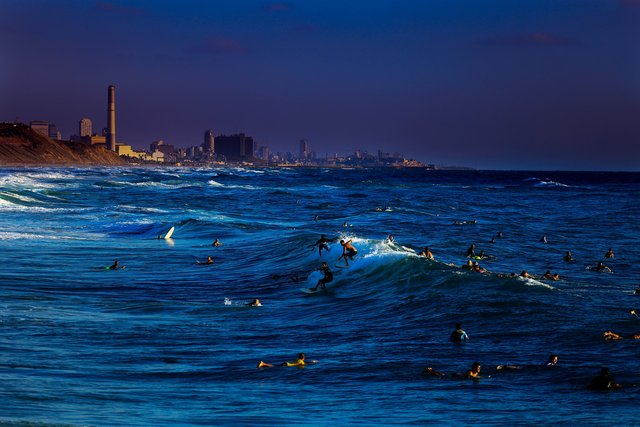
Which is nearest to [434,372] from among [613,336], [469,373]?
[469,373]

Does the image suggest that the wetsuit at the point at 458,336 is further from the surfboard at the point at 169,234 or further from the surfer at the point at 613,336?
the surfboard at the point at 169,234

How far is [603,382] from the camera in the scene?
51.4 ft

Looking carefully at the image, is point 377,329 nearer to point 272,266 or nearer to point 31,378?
point 31,378

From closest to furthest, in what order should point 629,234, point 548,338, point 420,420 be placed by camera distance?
1. point 420,420
2. point 548,338
3. point 629,234

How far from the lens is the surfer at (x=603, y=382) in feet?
51.1

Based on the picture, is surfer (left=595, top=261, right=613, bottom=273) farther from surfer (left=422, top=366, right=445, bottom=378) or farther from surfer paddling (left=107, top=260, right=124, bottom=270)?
surfer (left=422, top=366, right=445, bottom=378)

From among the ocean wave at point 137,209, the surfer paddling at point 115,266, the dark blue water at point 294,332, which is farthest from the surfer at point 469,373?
the ocean wave at point 137,209

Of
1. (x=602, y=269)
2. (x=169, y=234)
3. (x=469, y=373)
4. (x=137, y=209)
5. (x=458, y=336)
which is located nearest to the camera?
(x=469, y=373)

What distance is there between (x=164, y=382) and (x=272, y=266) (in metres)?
18.6

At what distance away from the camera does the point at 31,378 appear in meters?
15.3

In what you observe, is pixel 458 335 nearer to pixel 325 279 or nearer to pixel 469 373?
pixel 469 373

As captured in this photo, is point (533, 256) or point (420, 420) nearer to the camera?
point (420, 420)

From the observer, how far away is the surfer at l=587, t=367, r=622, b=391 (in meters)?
15.6

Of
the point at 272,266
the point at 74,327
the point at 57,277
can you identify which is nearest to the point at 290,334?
the point at 74,327
